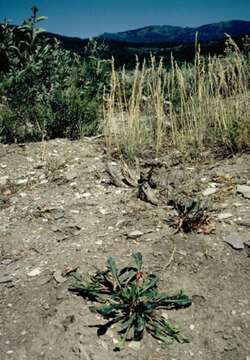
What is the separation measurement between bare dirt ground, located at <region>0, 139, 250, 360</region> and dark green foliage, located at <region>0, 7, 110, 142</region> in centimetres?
81

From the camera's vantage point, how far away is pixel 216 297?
2.24 meters

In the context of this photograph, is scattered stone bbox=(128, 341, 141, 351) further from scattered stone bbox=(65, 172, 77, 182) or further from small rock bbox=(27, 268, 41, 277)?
scattered stone bbox=(65, 172, 77, 182)

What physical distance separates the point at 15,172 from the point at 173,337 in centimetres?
268

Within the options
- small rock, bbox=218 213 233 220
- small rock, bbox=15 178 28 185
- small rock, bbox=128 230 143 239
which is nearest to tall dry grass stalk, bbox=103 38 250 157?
small rock, bbox=15 178 28 185

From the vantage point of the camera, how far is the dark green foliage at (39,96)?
196 inches

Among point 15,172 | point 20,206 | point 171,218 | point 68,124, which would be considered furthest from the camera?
point 68,124

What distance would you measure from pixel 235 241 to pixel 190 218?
379 mm

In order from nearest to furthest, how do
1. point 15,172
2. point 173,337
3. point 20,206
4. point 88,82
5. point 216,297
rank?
point 173,337
point 216,297
point 20,206
point 15,172
point 88,82

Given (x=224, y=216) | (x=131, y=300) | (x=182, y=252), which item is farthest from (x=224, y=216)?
(x=131, y=300)

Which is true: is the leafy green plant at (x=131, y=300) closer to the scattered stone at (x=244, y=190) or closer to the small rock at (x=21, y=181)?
the scattered stone at (x=244, y=190)

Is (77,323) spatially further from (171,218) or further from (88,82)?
(88,82)

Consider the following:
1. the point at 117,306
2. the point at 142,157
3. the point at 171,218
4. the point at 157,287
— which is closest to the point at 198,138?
the point at 142,157

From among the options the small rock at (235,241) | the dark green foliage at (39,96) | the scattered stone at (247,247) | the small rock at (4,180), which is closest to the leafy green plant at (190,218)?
the small rock at (235,241)

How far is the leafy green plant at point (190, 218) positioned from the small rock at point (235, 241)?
0.20 meters
